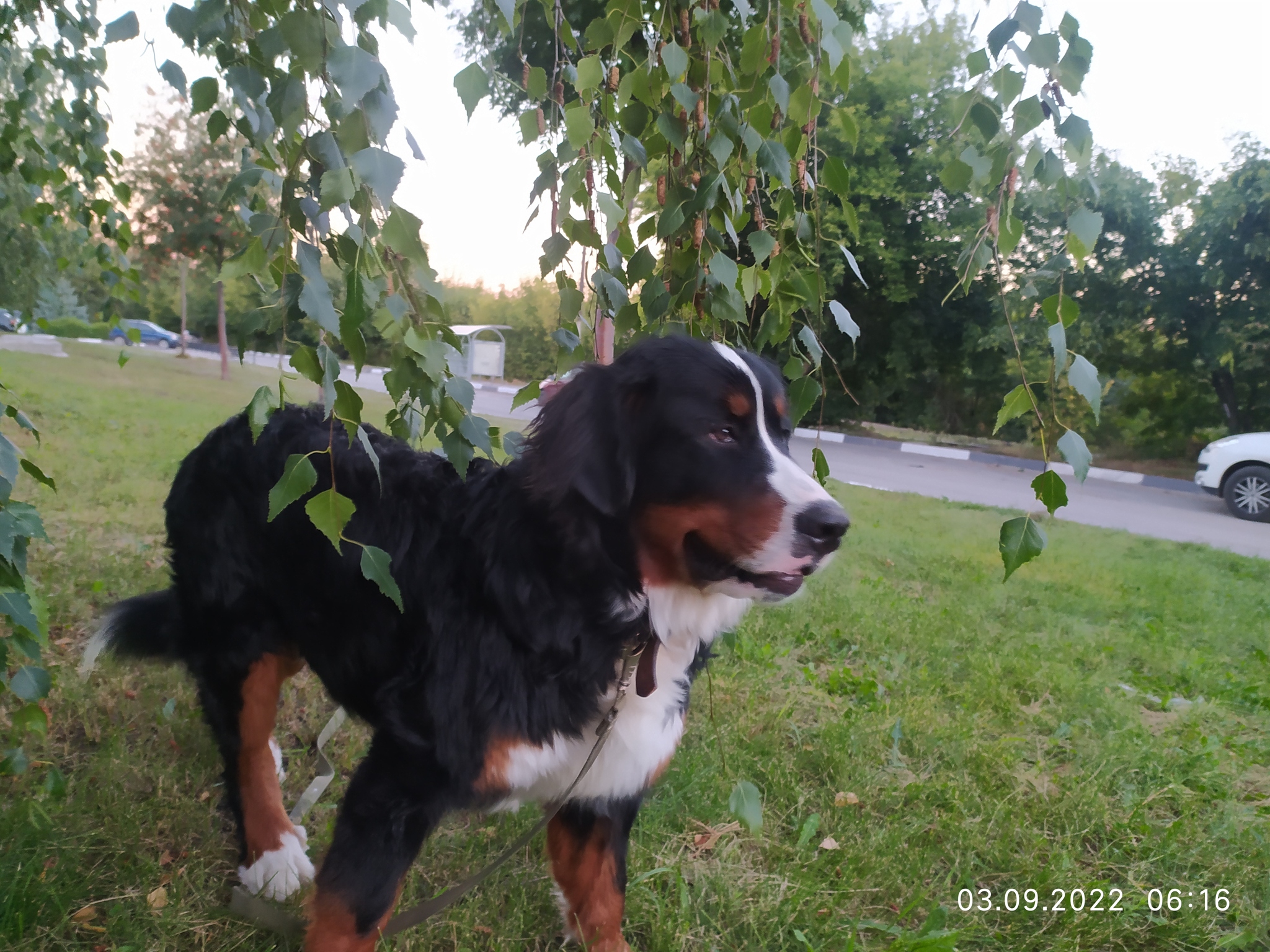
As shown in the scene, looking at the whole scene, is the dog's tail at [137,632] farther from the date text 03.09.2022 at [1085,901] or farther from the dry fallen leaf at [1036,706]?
the dry fallen leaf at [1036,706]

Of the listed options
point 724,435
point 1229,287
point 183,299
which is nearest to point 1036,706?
point 724,435

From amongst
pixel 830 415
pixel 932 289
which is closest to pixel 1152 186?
pixel 932 289

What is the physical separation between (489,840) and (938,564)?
4169mm

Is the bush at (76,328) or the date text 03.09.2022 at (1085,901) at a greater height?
the bush at (76,328)

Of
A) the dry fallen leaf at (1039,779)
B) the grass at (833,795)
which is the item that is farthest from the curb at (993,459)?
the dry fallen leaf at (1039,779)

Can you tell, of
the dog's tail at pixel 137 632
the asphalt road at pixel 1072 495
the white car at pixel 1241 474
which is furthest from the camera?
the white car at pixel 1241 474

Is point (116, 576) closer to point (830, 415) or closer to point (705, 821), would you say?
point (705, 821)

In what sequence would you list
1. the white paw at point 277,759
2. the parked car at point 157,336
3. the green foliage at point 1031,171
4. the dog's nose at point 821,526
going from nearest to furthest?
the green foliage at point 1031,171 → the dog's nose at point 821,526 → the white paw at point 277,759 → the parked car at point 157,336

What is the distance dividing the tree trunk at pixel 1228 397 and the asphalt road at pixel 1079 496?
286 centimetres

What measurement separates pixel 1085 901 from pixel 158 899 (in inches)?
92.4

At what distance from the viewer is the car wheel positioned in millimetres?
7887

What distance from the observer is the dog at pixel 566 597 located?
4.97ft

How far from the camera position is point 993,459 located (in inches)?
495

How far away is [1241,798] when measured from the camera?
255cm
